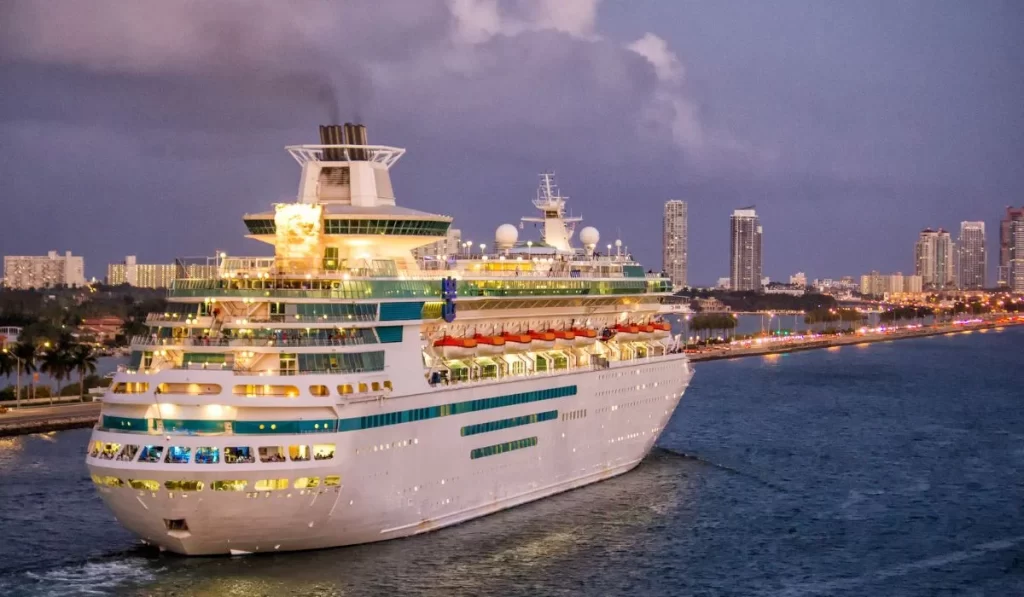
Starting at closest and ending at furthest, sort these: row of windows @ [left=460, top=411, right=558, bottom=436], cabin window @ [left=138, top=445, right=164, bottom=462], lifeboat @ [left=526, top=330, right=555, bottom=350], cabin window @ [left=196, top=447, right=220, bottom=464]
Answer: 1. cabin window @ [left=196, top=447, right=220, bottom=464]
2. cabin window @ [left=138, top=445, right=164, bottom=462]
3. row of windows @ [left=460, top=411, right=558, bottom=436]
4. lifeboat @ [left=526, top=330, right=555, bottom=350]

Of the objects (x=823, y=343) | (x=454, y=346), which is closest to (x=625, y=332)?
(x=454, y=346)

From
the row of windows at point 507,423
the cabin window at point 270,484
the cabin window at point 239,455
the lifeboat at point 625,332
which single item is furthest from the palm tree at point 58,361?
the cabin window at point 270,484

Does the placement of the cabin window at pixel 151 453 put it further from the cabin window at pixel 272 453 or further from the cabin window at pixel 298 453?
the cabin window at pixel 298 453

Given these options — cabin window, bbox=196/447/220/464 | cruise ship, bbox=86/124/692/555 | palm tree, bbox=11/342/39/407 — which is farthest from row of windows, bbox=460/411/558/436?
palm tree, bbox=11/342/39/407

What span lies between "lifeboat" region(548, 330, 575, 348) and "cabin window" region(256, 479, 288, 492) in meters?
13.4

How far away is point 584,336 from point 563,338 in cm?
140

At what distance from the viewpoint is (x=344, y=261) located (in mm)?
34562

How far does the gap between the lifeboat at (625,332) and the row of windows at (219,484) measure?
16931mm

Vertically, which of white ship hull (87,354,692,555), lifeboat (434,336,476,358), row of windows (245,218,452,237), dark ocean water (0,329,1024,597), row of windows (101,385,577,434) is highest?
row of windows (245,218,452,237)

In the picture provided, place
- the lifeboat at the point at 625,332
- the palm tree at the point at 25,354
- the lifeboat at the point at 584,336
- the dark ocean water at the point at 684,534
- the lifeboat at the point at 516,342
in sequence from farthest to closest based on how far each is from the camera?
the palm tree at the point at 25,354 → the lifeboat at the point at 625,332 → the lifeboat at the point at 584,336 → the lifeboat at the point at 516,342 → the dark ocean water at the point at 684,534

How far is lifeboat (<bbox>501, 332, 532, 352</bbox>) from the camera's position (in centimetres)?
3816

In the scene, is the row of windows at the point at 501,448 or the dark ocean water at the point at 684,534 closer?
the dark ocean water at the point at 684,534

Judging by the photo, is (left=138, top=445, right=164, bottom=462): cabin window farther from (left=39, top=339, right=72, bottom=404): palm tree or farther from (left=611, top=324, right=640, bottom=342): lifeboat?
(left=39, top=339, right=72, bottom=404): palm tree

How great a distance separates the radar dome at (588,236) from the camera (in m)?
50.3
